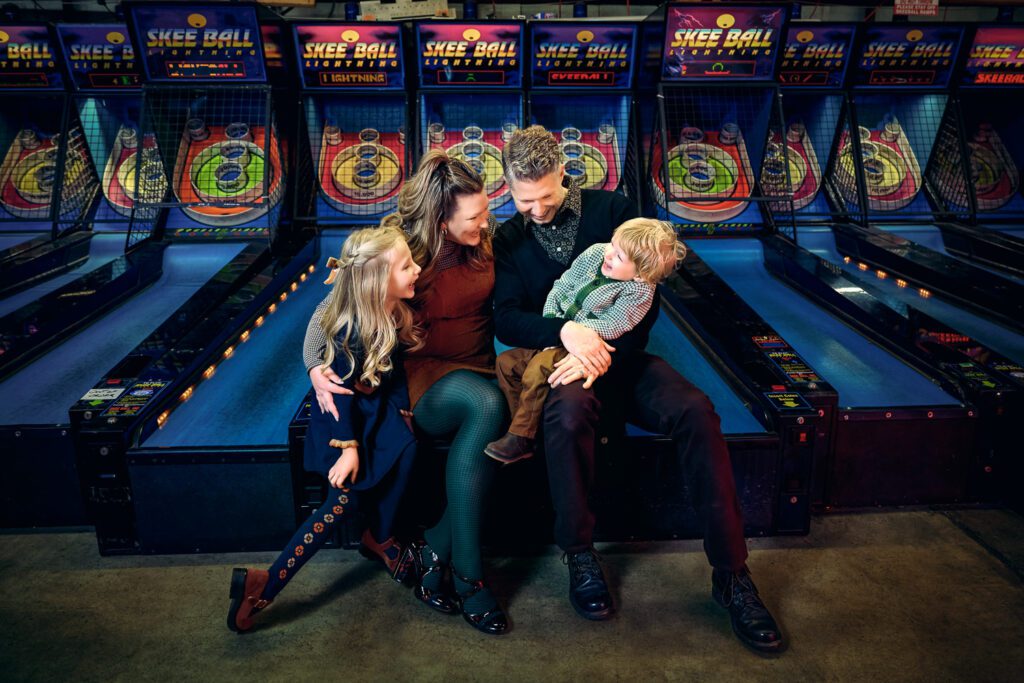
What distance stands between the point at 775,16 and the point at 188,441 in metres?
3.60

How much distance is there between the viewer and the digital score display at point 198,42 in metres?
3.95

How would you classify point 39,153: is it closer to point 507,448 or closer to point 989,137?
point 507,448

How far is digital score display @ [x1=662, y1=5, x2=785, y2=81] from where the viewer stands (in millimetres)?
4098

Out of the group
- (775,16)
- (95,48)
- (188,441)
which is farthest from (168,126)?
(775,16)

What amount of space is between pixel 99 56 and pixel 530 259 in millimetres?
3173

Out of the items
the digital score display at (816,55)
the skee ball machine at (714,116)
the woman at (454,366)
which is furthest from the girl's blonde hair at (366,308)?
the digital score display at (816,55)

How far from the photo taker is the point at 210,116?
4.29 m

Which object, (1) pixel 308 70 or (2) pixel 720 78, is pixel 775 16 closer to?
(2) pixel 720 78

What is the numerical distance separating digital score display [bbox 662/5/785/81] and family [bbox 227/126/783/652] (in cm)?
222

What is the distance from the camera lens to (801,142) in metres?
4.61

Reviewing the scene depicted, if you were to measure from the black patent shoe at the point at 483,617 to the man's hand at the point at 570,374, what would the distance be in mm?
614

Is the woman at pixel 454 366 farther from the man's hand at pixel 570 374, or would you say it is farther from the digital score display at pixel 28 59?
the digital score display at pixel 28 59

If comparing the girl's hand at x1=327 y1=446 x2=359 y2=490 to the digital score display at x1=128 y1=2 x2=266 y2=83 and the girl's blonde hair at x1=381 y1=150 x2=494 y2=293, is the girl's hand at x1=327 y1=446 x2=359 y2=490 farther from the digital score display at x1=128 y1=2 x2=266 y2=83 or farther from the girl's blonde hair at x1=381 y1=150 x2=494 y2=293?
the digital score display at x1=128 y1=2 x2=266 y2=83

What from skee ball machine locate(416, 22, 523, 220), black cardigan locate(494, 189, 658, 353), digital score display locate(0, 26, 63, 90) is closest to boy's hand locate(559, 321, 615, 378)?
black cardigan locate(494, 189, 658, 353)
